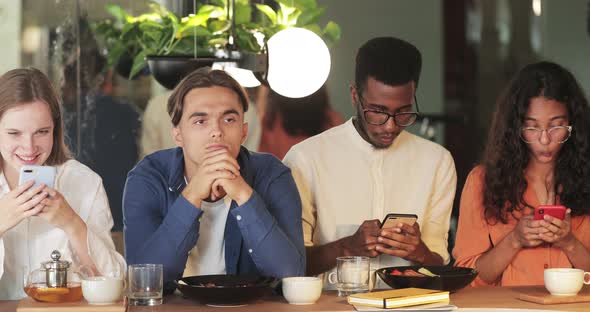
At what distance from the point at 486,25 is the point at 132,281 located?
336cm

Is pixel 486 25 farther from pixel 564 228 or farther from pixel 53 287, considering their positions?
pixel 53 287

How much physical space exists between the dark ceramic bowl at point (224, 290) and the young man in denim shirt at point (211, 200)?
213mm

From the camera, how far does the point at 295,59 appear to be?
475 cm

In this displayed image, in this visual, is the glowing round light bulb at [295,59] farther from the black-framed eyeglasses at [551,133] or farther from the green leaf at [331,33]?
A: the black-framed eyeglasses at [551,133]

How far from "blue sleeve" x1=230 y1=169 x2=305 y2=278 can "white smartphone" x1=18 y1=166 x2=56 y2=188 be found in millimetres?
651

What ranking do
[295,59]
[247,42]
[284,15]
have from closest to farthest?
[295,59] < [247,42] < [284,15]

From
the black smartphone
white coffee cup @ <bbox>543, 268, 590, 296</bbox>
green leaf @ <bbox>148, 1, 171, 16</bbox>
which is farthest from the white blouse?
green leaf @ <bbox>148, 1, 171, 16</bbox>

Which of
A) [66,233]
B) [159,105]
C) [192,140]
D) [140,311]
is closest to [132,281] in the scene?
[140,311]

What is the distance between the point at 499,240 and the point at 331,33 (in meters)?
1.79

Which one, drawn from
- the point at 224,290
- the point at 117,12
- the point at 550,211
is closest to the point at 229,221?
the point at 224,290

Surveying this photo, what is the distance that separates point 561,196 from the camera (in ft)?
14.3

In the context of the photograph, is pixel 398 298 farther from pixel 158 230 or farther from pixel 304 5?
pixel 304 5

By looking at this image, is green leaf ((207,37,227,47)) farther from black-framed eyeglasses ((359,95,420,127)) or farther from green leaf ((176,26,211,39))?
black-framed eyeglasses ((359,95,420,127))

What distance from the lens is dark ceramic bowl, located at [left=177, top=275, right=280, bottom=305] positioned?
339cm
